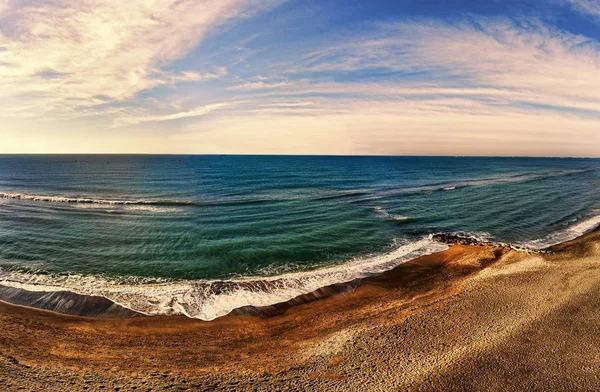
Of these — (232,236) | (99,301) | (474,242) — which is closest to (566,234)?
(474,242)

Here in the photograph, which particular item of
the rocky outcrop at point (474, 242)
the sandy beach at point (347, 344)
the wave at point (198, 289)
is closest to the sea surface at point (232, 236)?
the wave at point (198, 289)

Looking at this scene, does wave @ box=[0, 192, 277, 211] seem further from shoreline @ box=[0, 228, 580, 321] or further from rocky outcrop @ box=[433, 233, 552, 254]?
rocky outcrop @ box=[433, 233, 552, 254]

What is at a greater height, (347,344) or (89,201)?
(89,201)

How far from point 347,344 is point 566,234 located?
1198 inches

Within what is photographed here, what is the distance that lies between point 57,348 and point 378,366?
44.9 feet

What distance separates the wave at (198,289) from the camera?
1697cm

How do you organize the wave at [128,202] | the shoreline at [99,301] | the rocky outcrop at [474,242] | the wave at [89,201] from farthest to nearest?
the wave at [89,201] → the wave at [128,202] → the rocky outcrop at [474,242] → the shoreline at [99,301]

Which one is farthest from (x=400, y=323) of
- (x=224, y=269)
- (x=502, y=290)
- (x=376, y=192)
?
(x=376, y=192)

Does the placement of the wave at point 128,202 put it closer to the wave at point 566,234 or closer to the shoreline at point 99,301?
the shoreline at point 99,301

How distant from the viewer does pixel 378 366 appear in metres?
11.9

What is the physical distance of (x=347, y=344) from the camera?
13.3 metres

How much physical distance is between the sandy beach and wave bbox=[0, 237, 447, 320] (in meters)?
1.08

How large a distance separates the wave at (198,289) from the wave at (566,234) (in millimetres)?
15292

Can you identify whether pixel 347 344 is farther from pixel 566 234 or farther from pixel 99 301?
pixel 566 234
